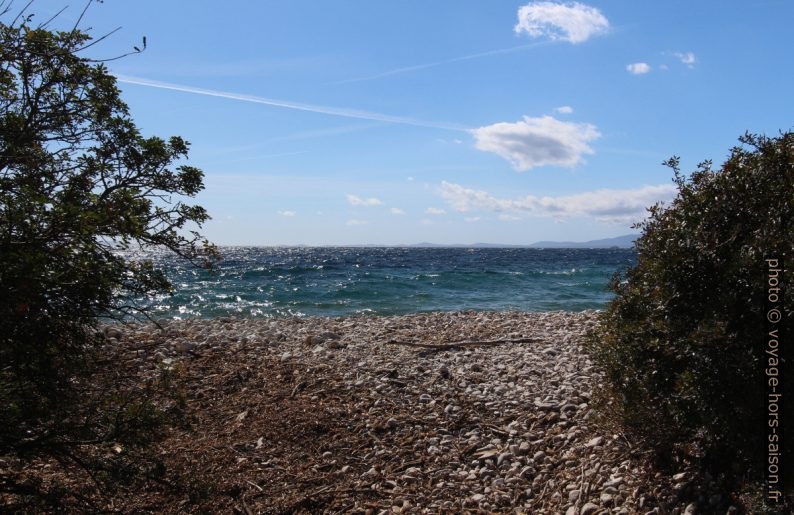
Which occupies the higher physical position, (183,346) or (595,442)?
(183,346)

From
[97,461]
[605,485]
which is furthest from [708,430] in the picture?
[97,461]

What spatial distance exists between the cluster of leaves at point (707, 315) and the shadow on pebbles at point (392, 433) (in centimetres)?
77

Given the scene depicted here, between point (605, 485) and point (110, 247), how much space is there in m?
5.24

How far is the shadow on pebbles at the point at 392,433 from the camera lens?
5383mm

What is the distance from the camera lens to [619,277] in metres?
5.90

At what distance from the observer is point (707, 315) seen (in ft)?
13.5

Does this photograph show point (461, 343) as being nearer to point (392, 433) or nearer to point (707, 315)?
point (392, 433)

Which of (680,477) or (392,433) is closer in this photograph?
(680,477)

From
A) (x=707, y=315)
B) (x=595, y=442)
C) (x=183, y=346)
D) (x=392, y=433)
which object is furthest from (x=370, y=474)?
(x=183, y=346)

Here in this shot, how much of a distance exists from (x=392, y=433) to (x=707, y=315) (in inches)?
173

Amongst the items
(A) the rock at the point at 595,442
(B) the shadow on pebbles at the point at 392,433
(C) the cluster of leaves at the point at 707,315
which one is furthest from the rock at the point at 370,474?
(C) the cluster of leaves at the point at 707,315

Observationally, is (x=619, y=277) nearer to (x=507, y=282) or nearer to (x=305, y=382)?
(x=305, y=382)

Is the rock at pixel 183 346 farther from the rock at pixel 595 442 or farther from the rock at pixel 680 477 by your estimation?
the rock at pixel 680 477

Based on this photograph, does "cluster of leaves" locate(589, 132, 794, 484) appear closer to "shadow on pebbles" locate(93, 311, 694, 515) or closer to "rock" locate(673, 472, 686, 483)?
"rock" locate(673, 472, 686, 483)
